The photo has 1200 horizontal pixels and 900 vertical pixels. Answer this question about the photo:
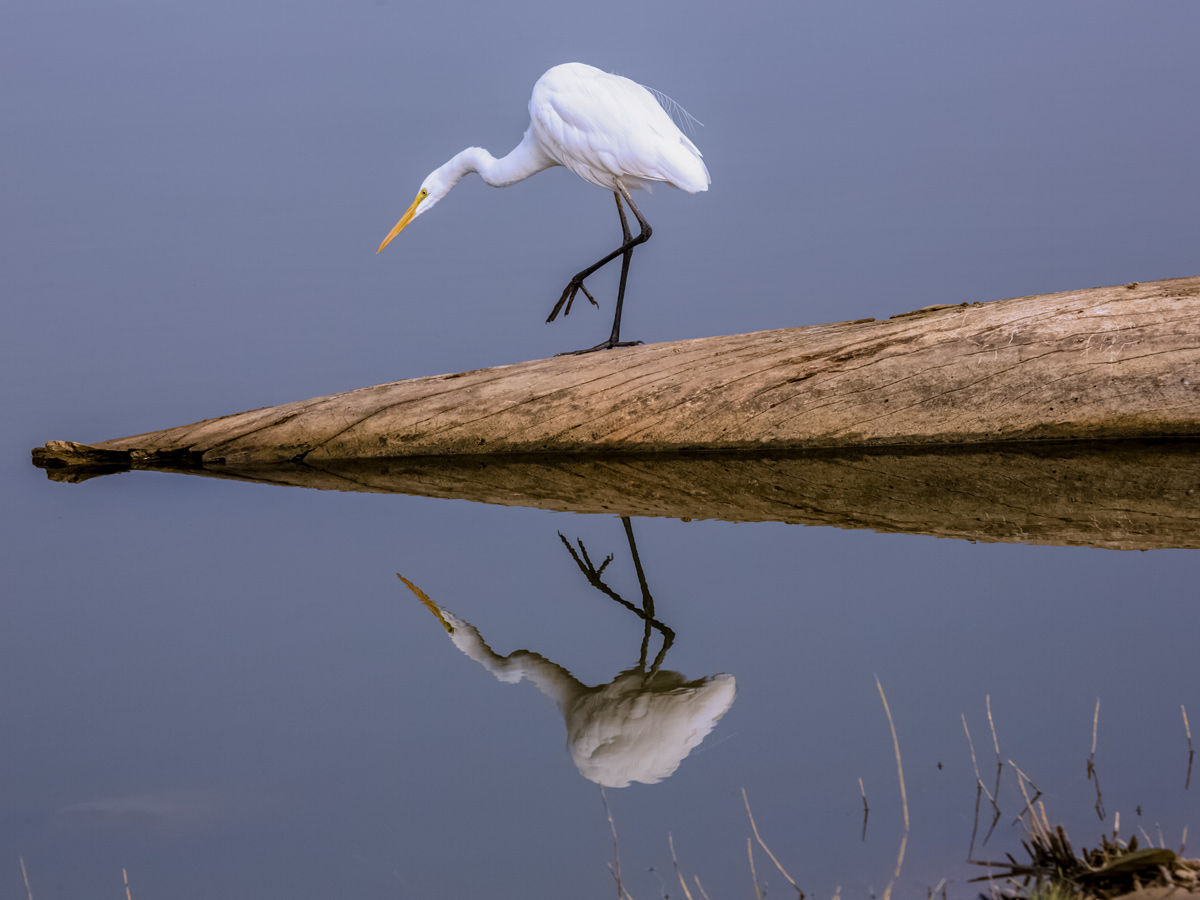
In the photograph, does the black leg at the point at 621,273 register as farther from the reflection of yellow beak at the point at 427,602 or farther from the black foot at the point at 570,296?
the reflection of yellow beak at the point at 427,602

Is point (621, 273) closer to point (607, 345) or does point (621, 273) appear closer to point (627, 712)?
point (607, 345)

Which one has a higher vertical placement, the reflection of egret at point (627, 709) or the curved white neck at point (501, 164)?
→ the curved white neck at point (501, 164)

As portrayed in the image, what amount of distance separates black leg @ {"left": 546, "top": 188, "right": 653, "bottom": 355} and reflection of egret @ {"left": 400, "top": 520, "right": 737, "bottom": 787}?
2.23 meters

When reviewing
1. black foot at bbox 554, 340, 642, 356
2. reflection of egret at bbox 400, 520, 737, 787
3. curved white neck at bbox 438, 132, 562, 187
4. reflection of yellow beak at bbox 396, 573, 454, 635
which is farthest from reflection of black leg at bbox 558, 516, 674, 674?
curved white neck at bbox 438, 132, 562, 187

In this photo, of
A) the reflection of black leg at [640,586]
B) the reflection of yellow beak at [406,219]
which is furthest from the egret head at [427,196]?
the reflection of black leg at [640,586]

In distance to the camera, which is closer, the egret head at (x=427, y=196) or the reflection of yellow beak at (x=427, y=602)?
the reflection of yellow beak at (x=427, y=602)

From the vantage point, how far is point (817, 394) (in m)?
4.67

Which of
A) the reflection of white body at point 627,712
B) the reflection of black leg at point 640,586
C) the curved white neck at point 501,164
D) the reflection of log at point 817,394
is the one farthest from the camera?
the curved white neck at point 501,164

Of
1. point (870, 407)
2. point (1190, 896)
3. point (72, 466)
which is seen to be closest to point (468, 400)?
point (870, 407)

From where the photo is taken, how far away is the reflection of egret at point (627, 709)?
8.21 ft

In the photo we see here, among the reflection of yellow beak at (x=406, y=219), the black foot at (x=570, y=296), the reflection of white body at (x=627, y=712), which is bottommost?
the reflection of white body at (x=627, y=712)

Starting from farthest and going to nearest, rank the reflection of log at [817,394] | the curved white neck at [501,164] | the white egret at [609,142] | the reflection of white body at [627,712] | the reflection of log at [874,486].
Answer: the curved white neck at [501,164]
the white egret at [609,142]
the reflection of log at [817,394]
the reflection of log at [874,486]
the reflection of white body at [627,712]

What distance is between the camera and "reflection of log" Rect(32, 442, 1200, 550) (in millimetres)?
3809

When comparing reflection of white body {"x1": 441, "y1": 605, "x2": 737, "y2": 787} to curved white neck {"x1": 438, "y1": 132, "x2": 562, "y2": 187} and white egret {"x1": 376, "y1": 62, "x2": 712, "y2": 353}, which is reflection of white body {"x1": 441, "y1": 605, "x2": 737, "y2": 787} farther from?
curved white neck {"x1": 438, "y1": 132, "x2": 562, "y2": 187}
